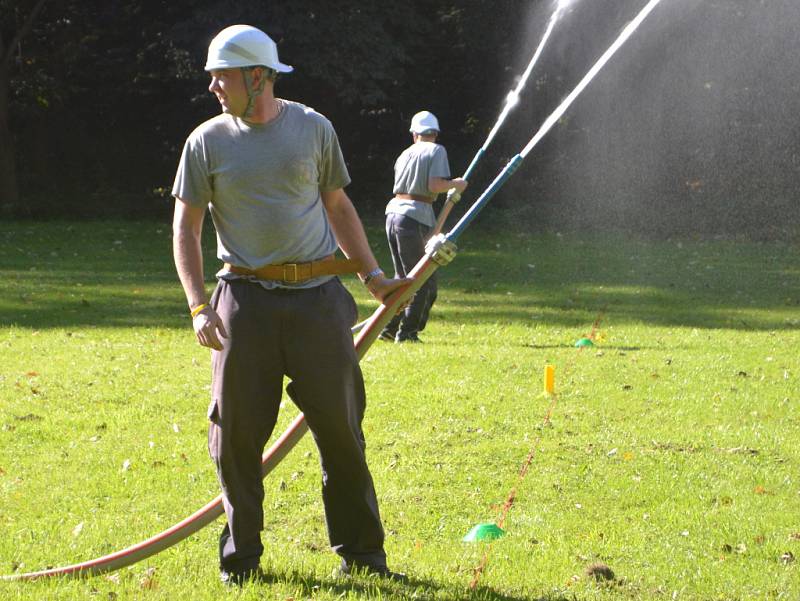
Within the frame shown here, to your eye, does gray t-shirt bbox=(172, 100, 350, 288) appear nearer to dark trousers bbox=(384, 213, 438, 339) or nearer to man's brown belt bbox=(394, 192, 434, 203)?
dark trousers bbox=(384, 213, 438, 339)

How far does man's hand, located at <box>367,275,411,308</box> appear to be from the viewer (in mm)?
4965

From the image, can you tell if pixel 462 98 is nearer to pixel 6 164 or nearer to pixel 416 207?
pixel 6 164

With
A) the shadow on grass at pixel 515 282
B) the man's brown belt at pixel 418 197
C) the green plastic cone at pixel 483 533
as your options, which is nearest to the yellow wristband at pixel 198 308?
the green plastic cone at pixel 483 533

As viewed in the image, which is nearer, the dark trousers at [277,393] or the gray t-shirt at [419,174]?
the dark trousers at [277,393]

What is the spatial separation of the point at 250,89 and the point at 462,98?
27373 mm

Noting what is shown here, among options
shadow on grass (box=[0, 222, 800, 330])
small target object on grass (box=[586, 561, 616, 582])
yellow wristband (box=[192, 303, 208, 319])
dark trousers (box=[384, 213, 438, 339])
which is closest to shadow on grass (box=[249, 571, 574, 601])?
small target object on grass (box=[586, 561, 616, 582])

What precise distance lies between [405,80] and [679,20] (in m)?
6.51

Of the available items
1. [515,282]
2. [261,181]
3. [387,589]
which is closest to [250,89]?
[261,181]

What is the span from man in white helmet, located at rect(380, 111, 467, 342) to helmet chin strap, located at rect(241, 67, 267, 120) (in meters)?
6.57

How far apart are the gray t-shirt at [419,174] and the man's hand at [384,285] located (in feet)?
20.4

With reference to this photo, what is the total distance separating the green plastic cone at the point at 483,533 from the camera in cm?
583

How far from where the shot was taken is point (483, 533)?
19.2ft

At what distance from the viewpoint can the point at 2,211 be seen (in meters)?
27.2

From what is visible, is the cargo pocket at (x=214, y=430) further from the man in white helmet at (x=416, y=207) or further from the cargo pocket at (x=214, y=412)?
the man in white helmet at (x=416, y=207)
